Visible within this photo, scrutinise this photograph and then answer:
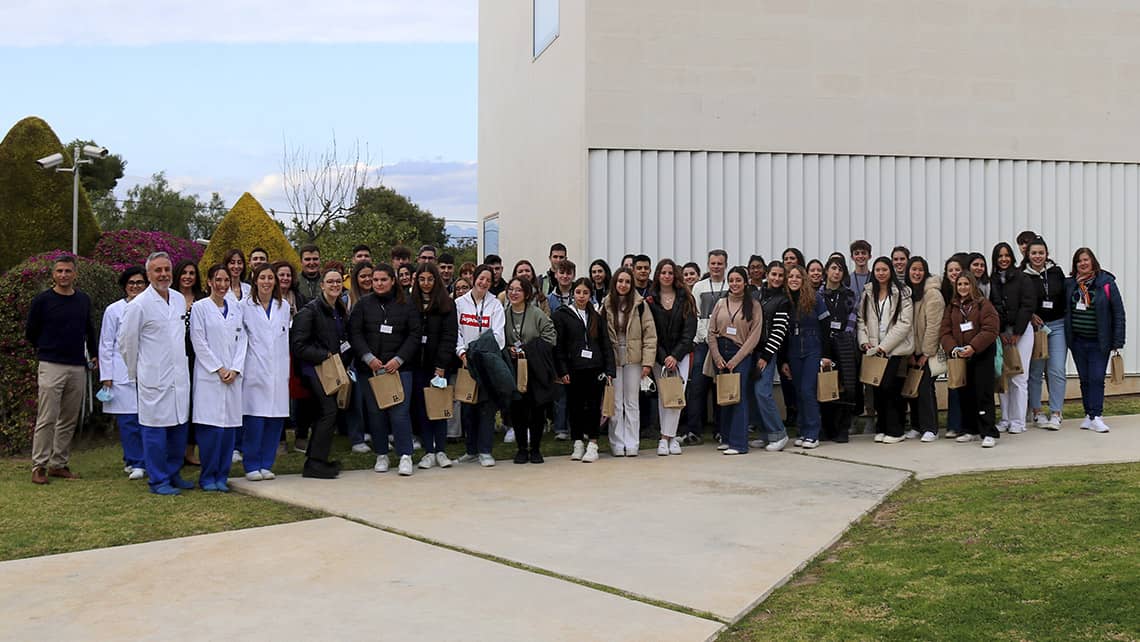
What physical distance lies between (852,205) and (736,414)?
17.3ft

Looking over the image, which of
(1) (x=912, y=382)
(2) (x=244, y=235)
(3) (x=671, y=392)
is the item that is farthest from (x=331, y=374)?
(1) (x=912, y=382)

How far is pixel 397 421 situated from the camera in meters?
9.34

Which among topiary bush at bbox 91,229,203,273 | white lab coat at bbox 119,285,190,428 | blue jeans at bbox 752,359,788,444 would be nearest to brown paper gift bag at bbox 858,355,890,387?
blue jeans at bbox 752,359,788,444

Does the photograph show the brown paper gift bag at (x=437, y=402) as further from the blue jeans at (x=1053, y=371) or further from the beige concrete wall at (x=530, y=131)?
the blue jeans at (x=1053, y=371)

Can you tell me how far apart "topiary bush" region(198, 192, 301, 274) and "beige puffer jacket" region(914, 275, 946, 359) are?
25.9ft

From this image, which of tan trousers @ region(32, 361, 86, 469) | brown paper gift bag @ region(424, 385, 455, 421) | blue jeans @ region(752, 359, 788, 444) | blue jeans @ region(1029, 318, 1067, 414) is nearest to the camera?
tan trousers @ region(32, 361, 86, 469)

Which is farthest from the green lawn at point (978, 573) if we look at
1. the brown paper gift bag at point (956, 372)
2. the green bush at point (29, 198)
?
the green bush at point (29, 198)

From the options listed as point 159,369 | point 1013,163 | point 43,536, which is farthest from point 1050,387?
point 43,536

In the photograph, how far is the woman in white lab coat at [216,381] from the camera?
8617 millimetres

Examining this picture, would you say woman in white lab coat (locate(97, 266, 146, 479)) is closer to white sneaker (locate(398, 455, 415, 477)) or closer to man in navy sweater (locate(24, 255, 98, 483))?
man in navy sweater (locate(24, 255, 98, 483))

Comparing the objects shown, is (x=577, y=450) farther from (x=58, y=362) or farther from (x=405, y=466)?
(x=58, y=362)

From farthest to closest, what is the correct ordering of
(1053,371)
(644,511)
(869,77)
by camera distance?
1. (869,77)
2. (1053,371)
3. (644,511)

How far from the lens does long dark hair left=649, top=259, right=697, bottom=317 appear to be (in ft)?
34.5

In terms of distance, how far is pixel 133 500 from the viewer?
8188 mm
